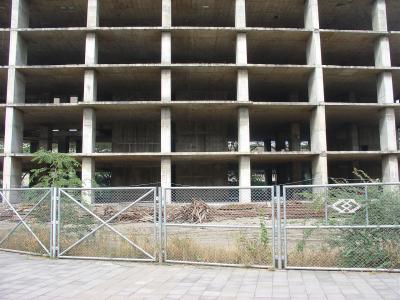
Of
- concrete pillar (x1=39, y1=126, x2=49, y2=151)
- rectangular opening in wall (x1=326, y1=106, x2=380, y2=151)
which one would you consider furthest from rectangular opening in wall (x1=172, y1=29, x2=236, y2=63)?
concrete pillar (x1=39, y1=126, x2=49, y2=151)

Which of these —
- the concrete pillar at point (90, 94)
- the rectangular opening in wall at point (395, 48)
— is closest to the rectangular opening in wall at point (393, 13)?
the rectangular opening in wall at point (395, 48)

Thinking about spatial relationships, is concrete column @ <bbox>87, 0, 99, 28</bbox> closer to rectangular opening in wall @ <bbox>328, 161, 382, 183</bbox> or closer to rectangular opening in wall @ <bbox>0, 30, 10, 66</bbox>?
rectangular opening in wall @ <bbox>0, 30, 10, 66</bbox>

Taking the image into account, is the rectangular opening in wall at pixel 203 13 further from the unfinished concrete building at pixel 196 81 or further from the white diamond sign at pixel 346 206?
the white diamond sign at pixel 346 206

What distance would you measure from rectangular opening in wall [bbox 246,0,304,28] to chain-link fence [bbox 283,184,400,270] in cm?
2266

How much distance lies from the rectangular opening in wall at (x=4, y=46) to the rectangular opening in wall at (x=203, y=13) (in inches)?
480

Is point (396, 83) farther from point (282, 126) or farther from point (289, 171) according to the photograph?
point (289, 171)

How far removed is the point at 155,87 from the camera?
3250cm

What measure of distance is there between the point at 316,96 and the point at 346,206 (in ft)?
67.0

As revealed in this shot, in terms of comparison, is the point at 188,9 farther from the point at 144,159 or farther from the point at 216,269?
the point at 216,269

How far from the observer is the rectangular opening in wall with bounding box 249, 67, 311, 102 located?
28.9 m

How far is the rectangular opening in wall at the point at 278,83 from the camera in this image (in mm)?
28891

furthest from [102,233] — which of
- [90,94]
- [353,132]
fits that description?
[353,132]

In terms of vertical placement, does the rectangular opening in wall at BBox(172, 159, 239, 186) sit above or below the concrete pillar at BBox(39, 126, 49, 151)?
below

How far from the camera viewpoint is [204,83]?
3142 centimetres
